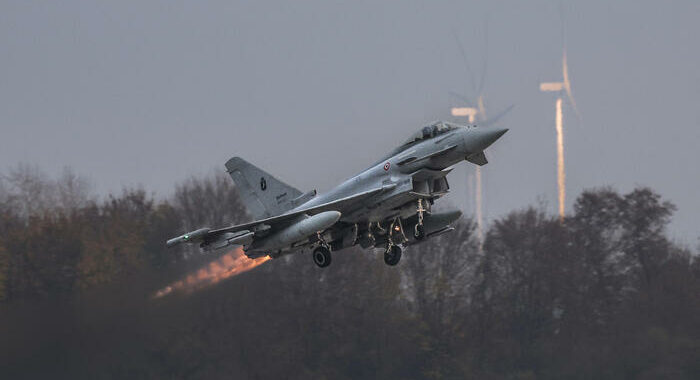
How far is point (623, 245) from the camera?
200 ft

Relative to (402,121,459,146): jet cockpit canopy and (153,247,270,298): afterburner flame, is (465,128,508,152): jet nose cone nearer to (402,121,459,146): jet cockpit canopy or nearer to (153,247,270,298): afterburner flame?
(402,121,459,146): jet cockpit canopy

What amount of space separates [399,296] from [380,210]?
2791 cm

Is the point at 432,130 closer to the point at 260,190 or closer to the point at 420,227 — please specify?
the point at 420,227

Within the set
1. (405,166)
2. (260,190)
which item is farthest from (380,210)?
(260,190)

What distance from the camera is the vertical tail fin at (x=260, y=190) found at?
34.3 metres

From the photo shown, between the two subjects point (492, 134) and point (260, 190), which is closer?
point (492, 134)

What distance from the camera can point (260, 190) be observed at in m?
35.1

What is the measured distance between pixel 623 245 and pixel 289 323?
773 inches

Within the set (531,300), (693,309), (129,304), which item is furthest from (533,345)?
(129,304)

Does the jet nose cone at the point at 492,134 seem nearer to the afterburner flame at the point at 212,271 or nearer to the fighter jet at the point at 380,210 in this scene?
the fighter jet at the point at 380,210

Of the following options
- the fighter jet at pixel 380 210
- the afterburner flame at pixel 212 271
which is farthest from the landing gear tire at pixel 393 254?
the afterburner flame at pixel 212 271

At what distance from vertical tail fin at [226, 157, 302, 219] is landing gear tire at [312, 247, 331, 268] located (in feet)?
8.66

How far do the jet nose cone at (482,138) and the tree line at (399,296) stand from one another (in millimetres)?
13184

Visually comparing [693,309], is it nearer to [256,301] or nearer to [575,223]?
[575,223]
